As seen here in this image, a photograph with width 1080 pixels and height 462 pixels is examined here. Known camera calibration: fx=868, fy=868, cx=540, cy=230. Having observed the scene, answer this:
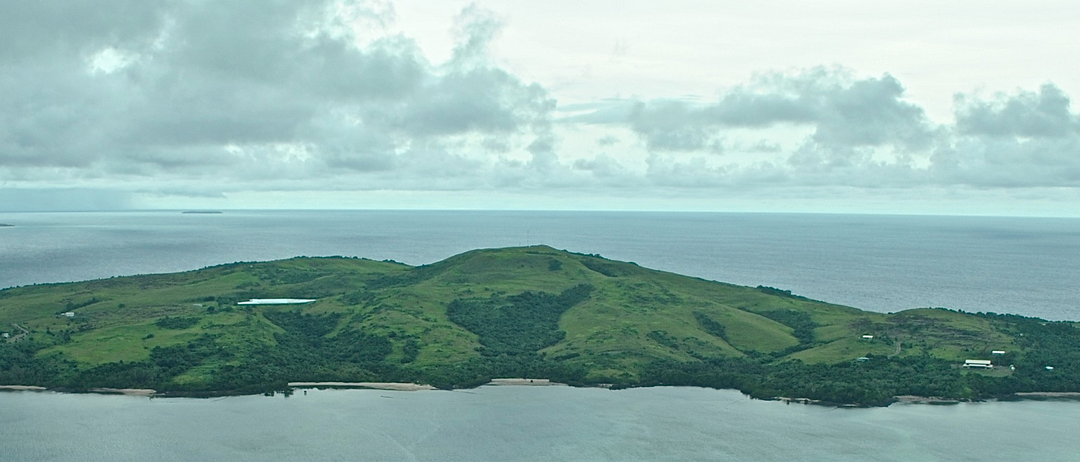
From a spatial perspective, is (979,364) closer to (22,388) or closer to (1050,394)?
(1050,394)

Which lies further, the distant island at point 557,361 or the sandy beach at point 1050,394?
the distant island at point 557,361

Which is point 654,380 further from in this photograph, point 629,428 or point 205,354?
point 205,354

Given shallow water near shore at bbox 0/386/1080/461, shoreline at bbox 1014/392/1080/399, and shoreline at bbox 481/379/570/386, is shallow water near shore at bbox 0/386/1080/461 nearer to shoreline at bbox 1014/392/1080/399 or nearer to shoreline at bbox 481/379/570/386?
shoreline at bbox 1014/392/1080/399

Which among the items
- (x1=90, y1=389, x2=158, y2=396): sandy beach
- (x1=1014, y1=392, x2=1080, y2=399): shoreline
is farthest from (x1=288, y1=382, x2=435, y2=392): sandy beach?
(x1=1014, y1=392, x2=1080, y2=399): shoreline

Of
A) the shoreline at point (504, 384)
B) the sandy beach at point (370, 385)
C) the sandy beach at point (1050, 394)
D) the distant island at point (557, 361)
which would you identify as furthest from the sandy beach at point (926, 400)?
the sandy beach at point (370, 385)

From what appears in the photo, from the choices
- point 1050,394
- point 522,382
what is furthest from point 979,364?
point 522,382

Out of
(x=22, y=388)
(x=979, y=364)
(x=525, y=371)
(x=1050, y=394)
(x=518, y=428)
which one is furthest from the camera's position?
(x=525, y=371)

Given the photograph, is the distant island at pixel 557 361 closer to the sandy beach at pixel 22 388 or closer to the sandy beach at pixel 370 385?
the sandy beach at pixel 370 385

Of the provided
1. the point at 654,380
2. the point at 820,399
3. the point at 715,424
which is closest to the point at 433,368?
the point at 654,380

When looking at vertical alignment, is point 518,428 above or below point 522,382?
below
